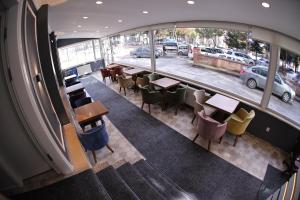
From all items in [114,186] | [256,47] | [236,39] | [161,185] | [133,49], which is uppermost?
[236,39]

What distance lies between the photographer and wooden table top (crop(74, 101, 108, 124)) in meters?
3.76

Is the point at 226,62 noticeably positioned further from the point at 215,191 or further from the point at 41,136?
the point at 41,136

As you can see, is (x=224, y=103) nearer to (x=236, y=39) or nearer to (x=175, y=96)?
(x=175, y=96)

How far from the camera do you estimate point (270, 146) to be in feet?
13.0

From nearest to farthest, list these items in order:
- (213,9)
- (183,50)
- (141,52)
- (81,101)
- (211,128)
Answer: (213,9) < (211,128) < (81,101) < (183,50) < (141,52)

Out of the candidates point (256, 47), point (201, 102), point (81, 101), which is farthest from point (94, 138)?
point (256, 47)

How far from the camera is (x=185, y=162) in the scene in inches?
140

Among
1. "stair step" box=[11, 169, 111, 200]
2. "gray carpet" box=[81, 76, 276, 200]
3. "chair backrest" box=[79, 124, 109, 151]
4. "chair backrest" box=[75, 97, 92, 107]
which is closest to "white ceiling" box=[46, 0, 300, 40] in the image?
"stair step" box=[11, 169, 111, 200]

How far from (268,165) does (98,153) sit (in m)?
3.74

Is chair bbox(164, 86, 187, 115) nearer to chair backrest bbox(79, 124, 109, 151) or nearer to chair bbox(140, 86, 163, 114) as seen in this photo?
chair bbox(140, 86, 163, 114)

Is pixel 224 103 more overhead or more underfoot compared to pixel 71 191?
more underfoot

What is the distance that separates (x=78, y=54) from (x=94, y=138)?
10259 millimetres

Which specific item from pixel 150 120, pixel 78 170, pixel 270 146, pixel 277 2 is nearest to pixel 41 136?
pixel 78 170

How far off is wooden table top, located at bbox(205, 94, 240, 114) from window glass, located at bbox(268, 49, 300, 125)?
2.82ft
